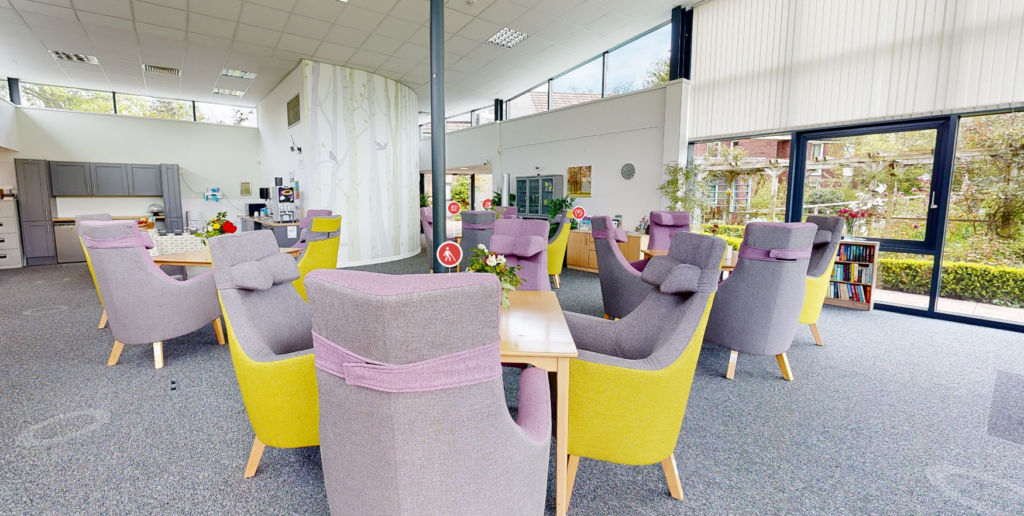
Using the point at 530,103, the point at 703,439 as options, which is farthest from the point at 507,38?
the point at 703,439

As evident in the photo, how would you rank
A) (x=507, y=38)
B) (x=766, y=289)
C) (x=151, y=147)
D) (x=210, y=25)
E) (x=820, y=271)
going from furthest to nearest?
(x=151, y=147) → (x=507, y=38) → (x=210, y=25) → (x=820, y=271) → (x=766, y=289)

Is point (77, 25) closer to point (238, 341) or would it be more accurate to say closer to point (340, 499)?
point (238, 341)

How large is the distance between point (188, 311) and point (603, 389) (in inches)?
130

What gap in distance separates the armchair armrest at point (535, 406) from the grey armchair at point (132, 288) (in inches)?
121

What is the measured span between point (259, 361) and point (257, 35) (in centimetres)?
644

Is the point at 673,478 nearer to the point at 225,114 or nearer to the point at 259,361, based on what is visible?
the point at 259,361

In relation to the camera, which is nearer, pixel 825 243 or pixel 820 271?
pixel 820 271

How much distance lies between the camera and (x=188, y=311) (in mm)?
3256

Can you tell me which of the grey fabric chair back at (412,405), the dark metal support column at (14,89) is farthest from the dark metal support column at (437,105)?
the dark metal support column at (14,89)

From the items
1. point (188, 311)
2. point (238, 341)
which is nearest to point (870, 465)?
point (238, 341)

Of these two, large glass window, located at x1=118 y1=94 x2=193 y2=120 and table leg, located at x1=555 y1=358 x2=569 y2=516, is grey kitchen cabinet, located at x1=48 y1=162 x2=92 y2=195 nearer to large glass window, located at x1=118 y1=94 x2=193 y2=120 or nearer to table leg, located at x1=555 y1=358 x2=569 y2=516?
large glass window, located at x1=118 y1=94 x2=193 y2=120

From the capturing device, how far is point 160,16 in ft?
18.1

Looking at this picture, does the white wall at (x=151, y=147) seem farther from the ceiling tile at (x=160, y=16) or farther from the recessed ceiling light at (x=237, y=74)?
the ceiling tile at (x=160, y=16)

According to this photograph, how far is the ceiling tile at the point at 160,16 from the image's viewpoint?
207 inches
